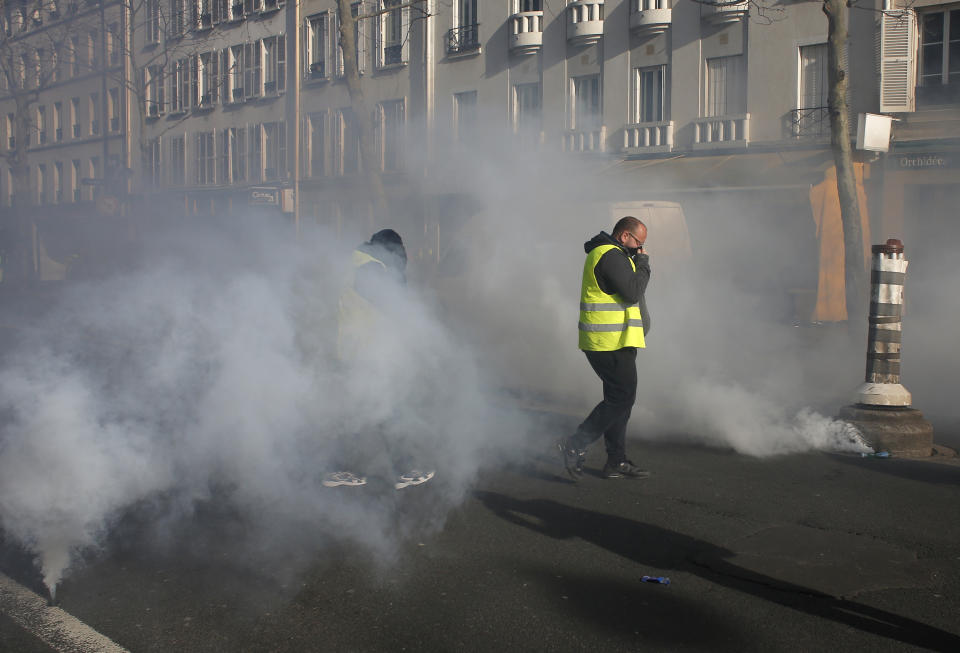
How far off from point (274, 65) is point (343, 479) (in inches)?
1055

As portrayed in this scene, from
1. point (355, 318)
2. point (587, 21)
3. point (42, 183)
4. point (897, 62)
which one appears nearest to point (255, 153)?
point (587, 21)

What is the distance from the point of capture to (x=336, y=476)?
5.24 metres

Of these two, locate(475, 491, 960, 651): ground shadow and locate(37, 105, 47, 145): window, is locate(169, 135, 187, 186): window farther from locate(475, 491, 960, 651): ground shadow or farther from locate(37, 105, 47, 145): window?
locate(475, 491, 960, 651): ground shadow

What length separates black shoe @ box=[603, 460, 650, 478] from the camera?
5.65 m

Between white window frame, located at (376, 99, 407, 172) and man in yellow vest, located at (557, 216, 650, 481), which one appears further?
white window frame, located at (376, 99, 407, 172)

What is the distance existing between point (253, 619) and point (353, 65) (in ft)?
50.9

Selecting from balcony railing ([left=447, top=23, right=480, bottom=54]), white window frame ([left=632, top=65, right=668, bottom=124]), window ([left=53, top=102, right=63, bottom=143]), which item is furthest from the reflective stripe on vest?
window ([left=53, top=102, right=63, bottom=143])

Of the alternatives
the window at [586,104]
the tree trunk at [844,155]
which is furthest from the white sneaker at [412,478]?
the window at [586,104]

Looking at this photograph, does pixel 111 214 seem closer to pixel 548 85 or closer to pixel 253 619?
pixel 548 85

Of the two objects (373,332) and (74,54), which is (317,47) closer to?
(74,54)

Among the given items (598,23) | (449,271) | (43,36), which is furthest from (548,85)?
(43,36)

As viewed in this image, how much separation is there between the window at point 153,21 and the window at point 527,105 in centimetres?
1305

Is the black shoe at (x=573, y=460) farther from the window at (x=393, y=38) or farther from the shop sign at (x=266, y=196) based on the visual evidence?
the window at (x=393, y=38)

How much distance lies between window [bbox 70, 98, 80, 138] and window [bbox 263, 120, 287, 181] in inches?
733
